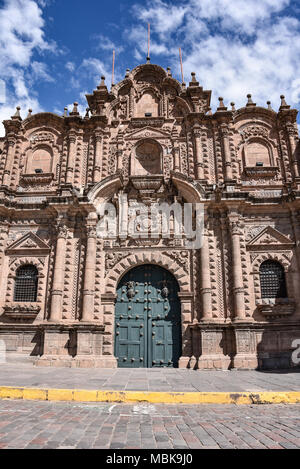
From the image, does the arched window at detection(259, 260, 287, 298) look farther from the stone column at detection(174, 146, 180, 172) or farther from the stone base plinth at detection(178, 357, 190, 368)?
the stone column at detection(174, 146, 180, 172)

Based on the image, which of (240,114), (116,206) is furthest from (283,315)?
(240,114)

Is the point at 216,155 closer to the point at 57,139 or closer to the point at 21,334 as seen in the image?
the point at 57,139

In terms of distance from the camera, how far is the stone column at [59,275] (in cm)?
1374

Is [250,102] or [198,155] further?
[250,102]

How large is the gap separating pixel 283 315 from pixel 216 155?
7.99 meters

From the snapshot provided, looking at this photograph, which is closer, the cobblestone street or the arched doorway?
the cobblestone street

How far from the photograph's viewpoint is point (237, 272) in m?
13.7

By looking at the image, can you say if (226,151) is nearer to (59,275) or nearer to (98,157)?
(98,157)

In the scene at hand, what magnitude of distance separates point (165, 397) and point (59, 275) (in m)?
8.70

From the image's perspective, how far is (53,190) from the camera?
16375 millimetres

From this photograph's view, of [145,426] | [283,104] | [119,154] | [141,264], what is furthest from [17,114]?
[145,426]

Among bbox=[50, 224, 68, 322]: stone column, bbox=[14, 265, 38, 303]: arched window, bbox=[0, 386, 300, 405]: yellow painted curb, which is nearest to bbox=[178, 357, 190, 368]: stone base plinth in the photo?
bbox=[50, 224, 68, 322]: stone column

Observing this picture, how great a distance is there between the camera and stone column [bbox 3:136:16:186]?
16.5m

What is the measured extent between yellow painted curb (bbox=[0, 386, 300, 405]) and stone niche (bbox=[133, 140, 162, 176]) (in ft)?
37.3
